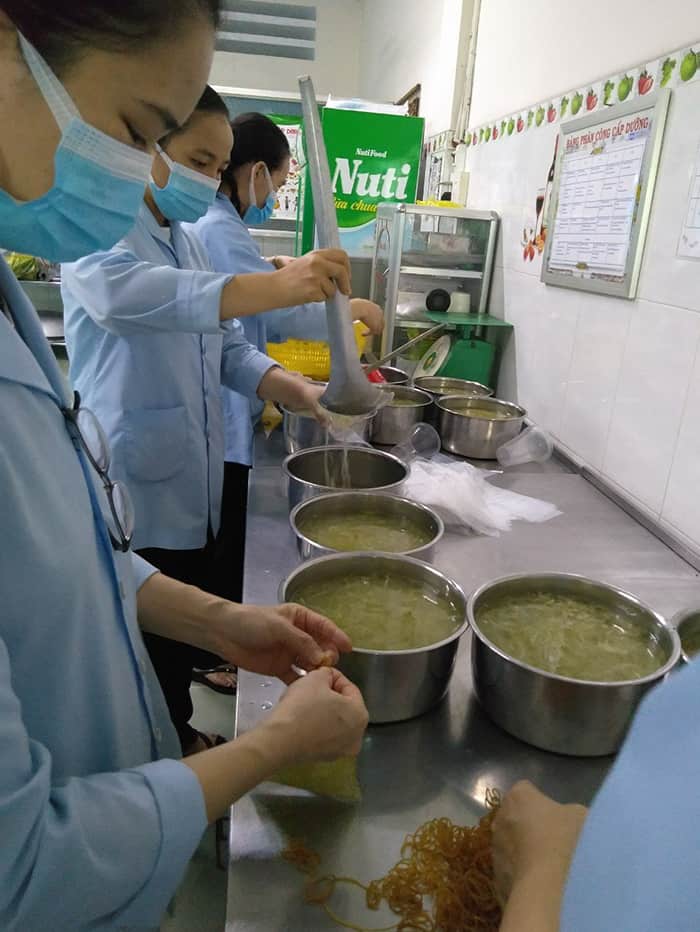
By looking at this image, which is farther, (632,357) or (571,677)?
(632,357)

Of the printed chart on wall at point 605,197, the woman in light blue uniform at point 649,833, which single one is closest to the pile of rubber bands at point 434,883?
the woman in light blue uniform at point 649,833

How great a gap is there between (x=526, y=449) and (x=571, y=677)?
3.56 feet

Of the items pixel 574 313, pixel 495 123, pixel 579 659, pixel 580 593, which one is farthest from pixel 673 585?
pixel 495 123

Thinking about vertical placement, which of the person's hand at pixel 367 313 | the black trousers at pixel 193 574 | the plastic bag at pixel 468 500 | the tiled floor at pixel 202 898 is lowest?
the tiled floor at pixel 202 898

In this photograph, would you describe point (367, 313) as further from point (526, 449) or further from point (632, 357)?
point (632, 357)

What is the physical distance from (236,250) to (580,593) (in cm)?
138

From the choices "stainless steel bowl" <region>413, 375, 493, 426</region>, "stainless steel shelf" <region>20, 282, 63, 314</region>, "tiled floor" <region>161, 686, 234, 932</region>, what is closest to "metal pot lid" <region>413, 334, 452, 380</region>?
"stainless steel bowl" <region>413, 375, 493, 426</region>

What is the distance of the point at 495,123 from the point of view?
2.52 metres

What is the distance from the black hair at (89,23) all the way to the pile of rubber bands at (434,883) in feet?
2.61

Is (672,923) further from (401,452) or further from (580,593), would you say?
(401,452)

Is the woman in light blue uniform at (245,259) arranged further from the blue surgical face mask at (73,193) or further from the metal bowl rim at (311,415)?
the blue surgical face mask at (73,193)

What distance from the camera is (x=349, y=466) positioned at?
1.62 meters

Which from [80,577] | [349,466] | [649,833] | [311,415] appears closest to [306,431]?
[311,415]

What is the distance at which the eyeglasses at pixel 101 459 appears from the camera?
0.65 m
